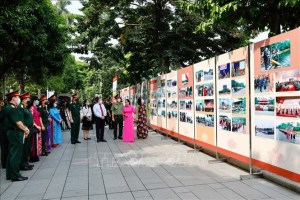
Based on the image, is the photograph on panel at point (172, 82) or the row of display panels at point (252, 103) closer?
the row of display panels at point (252, 103)

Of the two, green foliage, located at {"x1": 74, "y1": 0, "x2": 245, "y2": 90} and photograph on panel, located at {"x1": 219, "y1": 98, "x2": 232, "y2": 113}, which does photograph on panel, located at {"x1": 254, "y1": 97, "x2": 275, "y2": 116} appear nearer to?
photograph on panel, located at {"x1": 219, "y1": 98, "x2": 232, "y2": 113}

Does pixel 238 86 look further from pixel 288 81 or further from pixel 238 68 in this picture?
pixel 288 81

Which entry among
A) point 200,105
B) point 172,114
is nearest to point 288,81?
point 200,105

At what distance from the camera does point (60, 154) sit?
9984 millimetres

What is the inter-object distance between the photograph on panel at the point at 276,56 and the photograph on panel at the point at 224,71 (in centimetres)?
136

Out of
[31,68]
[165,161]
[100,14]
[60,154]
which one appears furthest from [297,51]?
[31,68]

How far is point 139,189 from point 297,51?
3513 mm

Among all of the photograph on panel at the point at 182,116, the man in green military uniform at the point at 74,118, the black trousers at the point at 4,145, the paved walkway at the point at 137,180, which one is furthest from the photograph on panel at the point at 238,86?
the man in green military uniform at the point at 74,118

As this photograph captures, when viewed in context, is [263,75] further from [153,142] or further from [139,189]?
[153,142]

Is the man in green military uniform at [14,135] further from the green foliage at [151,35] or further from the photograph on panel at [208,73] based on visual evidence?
the green foliage at [151,35]

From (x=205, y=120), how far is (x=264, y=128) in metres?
2.85

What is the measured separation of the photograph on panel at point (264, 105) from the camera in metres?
5.79

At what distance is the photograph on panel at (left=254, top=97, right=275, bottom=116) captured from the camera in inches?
228

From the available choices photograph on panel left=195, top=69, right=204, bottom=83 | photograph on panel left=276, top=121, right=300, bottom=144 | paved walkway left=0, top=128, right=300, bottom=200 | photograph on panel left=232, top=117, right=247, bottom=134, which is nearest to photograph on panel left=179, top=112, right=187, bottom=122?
paved walkway left=0, top=128, right=300, bottom=200
